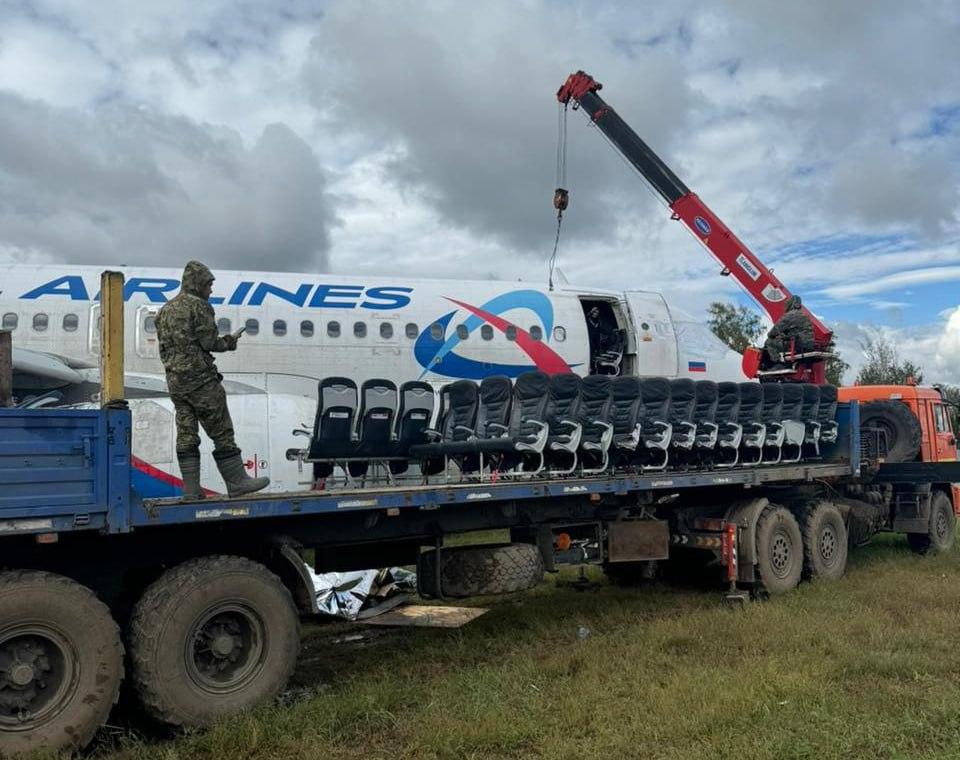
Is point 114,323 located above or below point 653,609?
above

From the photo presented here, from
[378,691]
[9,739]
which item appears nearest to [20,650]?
[9,739]

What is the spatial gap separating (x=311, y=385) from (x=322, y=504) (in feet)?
27.5

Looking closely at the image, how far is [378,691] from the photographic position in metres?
6.50

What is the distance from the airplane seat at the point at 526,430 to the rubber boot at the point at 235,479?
2371mm

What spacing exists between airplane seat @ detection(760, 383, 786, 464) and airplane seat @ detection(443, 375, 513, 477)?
3.78 meters

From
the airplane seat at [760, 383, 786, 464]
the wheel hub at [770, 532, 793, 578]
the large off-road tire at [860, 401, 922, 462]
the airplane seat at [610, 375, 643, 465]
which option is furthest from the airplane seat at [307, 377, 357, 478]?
the large off-road tire at [860, 401, 922, 462]

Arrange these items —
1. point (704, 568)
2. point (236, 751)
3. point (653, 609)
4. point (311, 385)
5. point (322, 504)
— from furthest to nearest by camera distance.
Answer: point (311, 385)
point (704, 568)
point (653, 609)
point (322, 504)
point (236, 751)

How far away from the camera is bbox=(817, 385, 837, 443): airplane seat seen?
37.8 ft

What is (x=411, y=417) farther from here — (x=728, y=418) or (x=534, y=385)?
(x=728, y=418)

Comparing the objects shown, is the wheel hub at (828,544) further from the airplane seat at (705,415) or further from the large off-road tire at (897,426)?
the large off-road tire at (897,426)

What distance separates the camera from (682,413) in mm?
9352

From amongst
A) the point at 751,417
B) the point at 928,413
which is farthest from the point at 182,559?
the point at 928,413

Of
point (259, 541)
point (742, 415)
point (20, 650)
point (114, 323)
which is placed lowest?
point (20, 650)

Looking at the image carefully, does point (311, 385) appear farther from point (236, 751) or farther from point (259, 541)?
point (236, 751)
